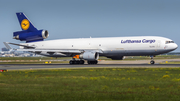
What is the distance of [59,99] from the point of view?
11.4 metres

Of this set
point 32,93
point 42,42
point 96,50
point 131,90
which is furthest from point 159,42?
point 32,93

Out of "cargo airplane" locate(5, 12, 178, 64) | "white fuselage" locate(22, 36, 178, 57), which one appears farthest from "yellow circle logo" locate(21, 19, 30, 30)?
"white fuselage" locate(22, 36, 178, 57)

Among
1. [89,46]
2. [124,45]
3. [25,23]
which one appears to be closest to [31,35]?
[25,23]

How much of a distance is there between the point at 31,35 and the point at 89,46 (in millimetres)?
13647

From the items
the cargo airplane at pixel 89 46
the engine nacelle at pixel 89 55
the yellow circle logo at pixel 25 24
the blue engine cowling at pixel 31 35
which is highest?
the yellow circle logo at pixel 25 24

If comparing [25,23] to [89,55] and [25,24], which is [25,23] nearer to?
[25,24]

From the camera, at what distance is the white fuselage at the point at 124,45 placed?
44219 mm

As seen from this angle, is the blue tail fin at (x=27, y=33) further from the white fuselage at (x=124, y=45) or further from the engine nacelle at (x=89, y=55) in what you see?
the engine nacelle at (x=89, y=55)

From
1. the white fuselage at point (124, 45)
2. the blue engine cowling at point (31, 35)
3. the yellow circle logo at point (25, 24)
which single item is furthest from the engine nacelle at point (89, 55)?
the yellow circle logo at point (25, 24)

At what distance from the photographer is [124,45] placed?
1805 inches

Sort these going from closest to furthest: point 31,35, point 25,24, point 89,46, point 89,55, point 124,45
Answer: point 124,45
point 89,55
point 89,46
point 31,35
point 25,24

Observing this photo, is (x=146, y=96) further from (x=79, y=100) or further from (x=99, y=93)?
(x=79, y=100)

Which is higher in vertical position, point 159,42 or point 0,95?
point 159,42

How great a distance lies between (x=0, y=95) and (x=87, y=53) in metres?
34.4
